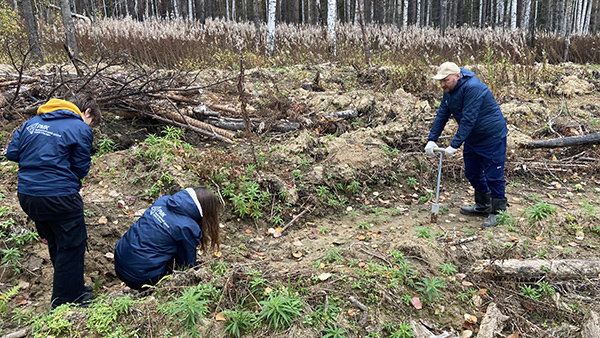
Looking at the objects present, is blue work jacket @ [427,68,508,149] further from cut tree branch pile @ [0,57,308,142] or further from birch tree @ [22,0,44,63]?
birch tree @ [22,0,44,63]

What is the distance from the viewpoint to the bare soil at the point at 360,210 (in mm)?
2875

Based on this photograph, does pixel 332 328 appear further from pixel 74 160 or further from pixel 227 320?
pixel 74 160

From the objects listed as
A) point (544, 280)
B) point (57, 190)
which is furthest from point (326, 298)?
point (57, 190)

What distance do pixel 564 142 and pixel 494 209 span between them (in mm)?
2911

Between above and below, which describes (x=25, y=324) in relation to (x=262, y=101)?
below

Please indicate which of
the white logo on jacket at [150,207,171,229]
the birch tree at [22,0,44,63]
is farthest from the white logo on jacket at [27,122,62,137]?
the birch tree at [22,0,44,63]

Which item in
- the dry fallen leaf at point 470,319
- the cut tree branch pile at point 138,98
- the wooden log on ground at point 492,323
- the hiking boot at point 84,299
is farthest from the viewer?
the cut tree branch pile at point 138,98

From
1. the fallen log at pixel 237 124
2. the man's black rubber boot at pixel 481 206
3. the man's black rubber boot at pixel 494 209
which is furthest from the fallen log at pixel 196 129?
the man's black rubber boot at pixel 494 209

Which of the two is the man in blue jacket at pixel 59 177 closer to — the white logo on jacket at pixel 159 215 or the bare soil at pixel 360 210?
the bare soil at pixel 360 210

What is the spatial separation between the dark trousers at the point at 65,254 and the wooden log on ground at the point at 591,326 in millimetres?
3915

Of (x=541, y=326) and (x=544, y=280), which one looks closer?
(x=541, y=326)

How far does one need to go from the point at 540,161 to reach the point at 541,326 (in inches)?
174

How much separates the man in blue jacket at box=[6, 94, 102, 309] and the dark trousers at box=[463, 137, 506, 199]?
4.27 meters

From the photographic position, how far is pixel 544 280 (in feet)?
10.5
